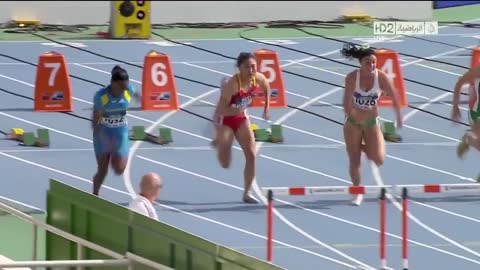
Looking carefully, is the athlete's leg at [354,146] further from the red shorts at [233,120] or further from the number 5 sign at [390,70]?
the number 5 sign at [390,70]

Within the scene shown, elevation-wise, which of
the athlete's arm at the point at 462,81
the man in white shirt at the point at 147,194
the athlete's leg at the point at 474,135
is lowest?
the athlete's leg at the point at 474,135

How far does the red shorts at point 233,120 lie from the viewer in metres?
17.4

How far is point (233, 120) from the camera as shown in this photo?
57.2 feet

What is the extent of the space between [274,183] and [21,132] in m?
3.48

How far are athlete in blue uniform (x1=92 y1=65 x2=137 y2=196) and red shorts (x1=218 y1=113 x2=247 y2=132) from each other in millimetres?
938

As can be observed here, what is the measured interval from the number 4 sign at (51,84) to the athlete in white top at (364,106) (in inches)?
217

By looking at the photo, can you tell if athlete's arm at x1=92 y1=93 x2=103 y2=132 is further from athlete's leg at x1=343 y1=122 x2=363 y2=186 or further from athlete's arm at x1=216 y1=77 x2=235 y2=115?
athlete's leg at x1=343 y1=122 x2=363 y2=186

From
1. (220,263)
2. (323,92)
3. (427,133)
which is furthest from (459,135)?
(220,263)

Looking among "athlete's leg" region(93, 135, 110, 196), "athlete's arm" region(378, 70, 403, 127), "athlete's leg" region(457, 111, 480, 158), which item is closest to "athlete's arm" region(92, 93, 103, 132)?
"athlete's leg" region(93, 135, 110, 196)

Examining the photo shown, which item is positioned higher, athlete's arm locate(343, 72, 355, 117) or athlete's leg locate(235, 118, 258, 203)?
athlete's arm locate(343, 72, 355, 117)

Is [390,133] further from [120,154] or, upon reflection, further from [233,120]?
[120,154]

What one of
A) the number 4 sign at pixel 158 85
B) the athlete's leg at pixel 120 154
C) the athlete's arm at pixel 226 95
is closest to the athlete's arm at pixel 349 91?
the athlete's arm at pixel 226 95

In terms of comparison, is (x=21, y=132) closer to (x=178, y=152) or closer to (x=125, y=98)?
(x=178, y=152)

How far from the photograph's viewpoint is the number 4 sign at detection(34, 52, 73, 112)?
21.8 m
